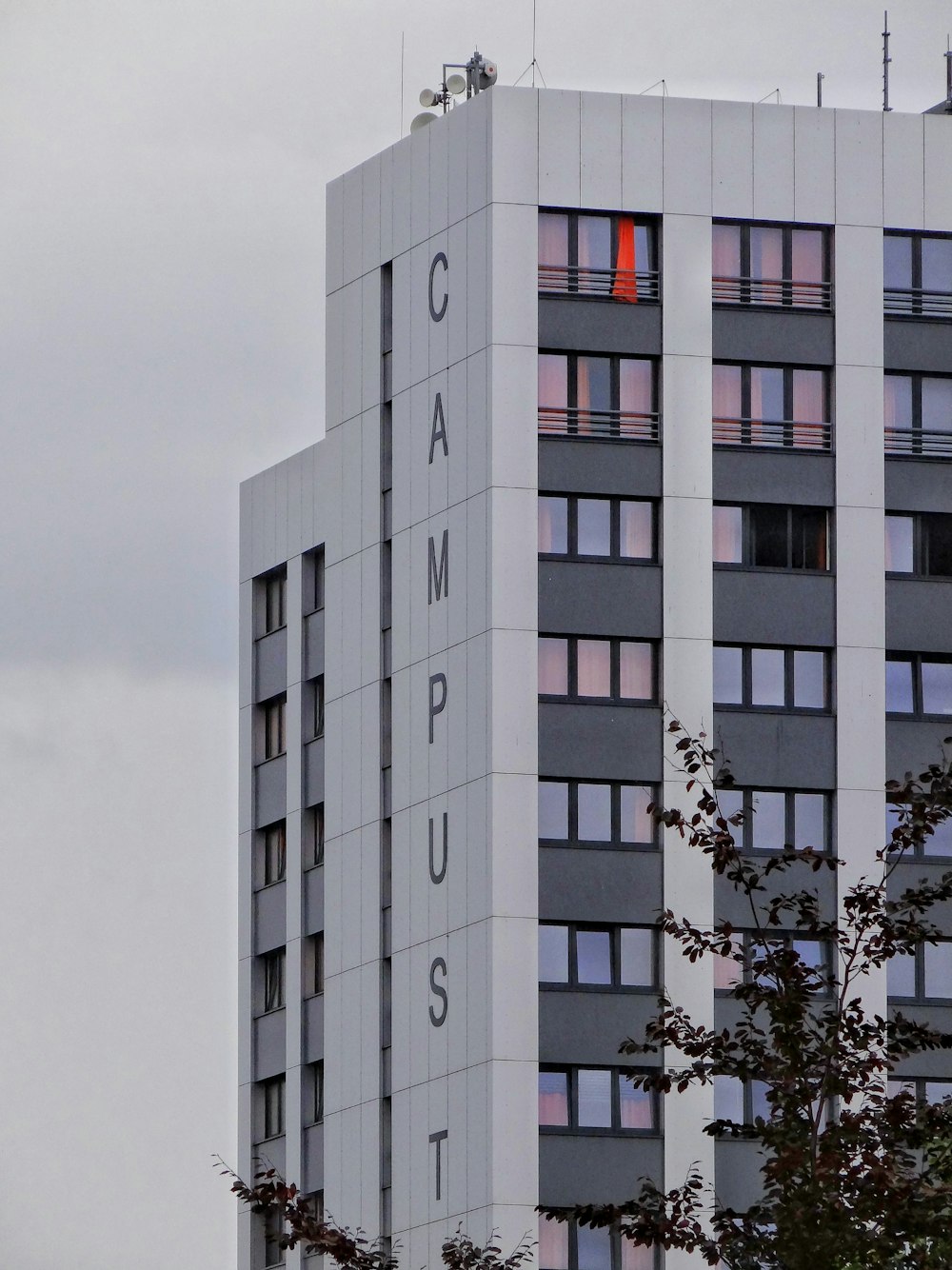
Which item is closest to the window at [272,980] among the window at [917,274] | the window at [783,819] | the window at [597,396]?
the window at [783,819]

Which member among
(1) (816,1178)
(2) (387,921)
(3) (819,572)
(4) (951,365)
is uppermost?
(4) (951,365)

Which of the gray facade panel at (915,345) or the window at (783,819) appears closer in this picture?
the window at (783,819)

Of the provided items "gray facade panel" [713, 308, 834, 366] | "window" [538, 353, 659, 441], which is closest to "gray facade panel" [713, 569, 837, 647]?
"window" [538, 353, 659, 441]

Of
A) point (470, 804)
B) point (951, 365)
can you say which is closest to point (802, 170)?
point (951, 365)

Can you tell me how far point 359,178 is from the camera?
89188 mm

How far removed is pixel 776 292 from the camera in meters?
83.2

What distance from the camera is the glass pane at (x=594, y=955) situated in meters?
79.2

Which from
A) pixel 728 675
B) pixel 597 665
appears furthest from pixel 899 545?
pixel 597 665

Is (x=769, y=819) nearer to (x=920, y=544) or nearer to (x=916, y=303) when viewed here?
(x=920, y=544)

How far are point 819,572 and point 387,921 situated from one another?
13.9 metres

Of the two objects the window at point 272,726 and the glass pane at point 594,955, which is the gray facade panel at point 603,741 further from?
the window at point 272,726

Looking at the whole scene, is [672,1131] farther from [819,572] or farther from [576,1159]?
[819,572]

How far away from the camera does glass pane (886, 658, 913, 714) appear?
271 ft

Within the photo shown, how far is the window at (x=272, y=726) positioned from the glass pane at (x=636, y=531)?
55.9ft
